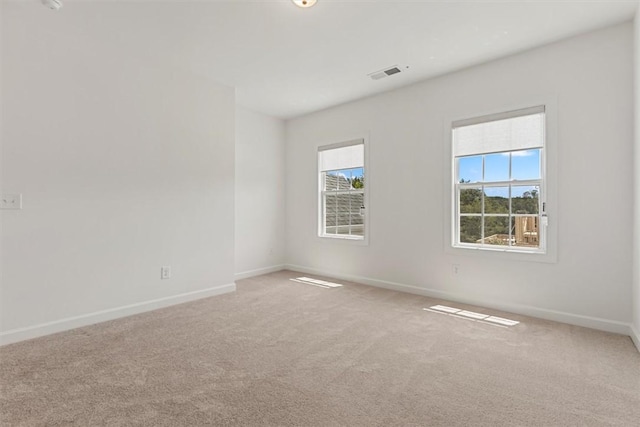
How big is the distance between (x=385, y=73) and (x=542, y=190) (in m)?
2.13

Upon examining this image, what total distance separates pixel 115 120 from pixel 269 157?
2598 millimetres

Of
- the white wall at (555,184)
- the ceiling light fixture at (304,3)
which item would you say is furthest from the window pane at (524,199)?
the ceiling light fixture at (304,3)

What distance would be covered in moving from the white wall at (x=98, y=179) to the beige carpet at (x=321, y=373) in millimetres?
462

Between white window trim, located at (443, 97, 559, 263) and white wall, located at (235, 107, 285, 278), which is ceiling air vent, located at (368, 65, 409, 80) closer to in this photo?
white window trim, located at (443, 97, 559, 263)

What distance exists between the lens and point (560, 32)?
2.97 metres

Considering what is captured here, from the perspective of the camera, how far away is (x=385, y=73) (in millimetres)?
3828

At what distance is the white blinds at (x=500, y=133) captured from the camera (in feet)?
10.8

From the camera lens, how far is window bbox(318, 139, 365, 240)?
4.93m

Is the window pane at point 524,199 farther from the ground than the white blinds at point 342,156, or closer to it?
closer to it

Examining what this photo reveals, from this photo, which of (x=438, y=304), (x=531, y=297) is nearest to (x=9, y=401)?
(x=438, y=304)

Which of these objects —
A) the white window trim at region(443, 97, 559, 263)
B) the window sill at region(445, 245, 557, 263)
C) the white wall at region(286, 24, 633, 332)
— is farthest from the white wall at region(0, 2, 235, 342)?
the window sill at region(445, 245, 557, 263)

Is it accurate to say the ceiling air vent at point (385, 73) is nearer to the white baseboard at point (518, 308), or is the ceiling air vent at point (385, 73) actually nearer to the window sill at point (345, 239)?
the window sill at point (345, 239)

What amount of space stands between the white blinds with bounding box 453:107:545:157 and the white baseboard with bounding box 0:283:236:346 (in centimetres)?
→ 349

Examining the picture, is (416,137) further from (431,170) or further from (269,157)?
(269,157)
